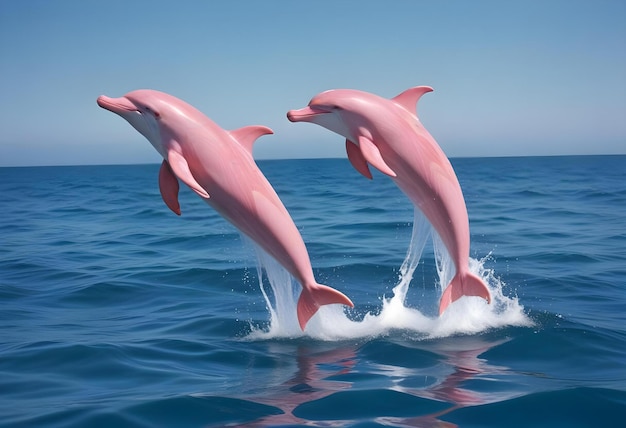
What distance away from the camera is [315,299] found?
821cm

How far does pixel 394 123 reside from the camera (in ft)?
26.8

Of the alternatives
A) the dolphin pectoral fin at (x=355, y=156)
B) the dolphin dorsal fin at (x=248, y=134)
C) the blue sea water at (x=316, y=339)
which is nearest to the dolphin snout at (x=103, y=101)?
the dolphin dorsal fin at (x=248, y=134)

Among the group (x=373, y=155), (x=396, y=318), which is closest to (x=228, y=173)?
(x=373, y=155)

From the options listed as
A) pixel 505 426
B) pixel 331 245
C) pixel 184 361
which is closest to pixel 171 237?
pixel 331 245

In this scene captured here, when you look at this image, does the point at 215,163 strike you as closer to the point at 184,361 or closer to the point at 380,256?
the point at 184,361

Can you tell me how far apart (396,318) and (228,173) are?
12.7ft

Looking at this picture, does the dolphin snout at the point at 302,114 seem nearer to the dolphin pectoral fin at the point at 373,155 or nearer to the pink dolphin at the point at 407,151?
the pink dolphin at the point at 407,151

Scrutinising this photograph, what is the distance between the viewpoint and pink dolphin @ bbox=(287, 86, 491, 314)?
8.16 metres

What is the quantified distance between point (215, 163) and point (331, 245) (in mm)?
10824

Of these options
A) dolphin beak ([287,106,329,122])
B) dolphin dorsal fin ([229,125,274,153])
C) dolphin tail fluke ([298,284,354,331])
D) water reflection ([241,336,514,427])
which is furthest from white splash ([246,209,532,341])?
dolphin beak ([287,106,329,122])

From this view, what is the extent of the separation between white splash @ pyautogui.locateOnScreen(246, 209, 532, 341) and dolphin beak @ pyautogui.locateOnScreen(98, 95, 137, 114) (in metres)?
2.37

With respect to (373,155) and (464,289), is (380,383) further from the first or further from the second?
(373,155)

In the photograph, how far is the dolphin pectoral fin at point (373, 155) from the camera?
7.66m

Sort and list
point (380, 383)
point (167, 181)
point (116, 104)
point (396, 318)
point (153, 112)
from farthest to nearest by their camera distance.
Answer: point (396, 318) < point (116, 104) < point (167, 181) < point (153, 112) < point (380, 383)
